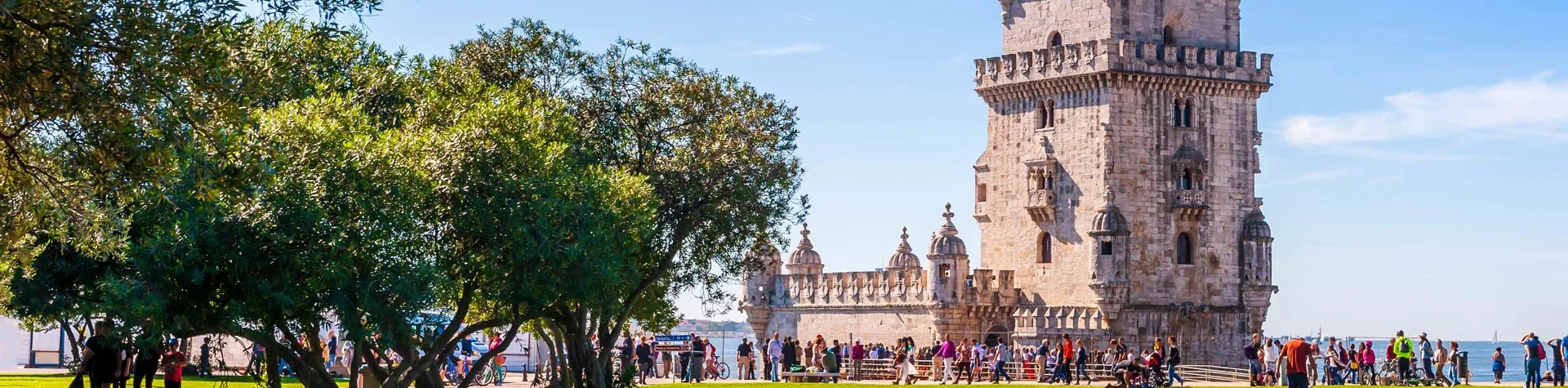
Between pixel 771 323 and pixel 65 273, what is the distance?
44.2 metres

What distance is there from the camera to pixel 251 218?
2542 centimetres

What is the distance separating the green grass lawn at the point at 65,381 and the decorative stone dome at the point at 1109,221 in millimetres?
24117

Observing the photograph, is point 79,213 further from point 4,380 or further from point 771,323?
point 771,323

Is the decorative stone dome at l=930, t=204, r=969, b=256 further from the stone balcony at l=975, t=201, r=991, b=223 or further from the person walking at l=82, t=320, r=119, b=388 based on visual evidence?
the person walking at l=82, t=320, r=119, b=388

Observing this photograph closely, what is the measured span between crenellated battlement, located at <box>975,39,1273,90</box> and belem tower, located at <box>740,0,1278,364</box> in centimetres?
5

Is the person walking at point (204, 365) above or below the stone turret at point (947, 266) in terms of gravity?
below

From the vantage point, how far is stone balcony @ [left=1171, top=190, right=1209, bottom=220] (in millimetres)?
59250

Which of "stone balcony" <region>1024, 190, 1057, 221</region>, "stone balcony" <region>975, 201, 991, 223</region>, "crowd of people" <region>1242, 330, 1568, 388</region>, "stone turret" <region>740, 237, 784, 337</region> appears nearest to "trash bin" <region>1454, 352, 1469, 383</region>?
"crowd of people" <region>1242, 330, 1568, 388</region>

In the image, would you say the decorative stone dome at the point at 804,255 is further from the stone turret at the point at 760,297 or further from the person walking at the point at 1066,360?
the person walking at the point at 1066,360

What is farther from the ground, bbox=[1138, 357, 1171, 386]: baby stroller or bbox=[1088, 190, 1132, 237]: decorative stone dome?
bbox=[1088, 190, 1132, 237]: decorative stone dome

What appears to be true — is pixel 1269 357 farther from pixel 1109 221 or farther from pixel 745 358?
pixel 745 358

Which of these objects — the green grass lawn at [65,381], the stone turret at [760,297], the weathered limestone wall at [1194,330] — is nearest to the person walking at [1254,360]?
the weathered limestone wall at [1194,330]

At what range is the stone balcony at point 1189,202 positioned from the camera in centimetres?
5925

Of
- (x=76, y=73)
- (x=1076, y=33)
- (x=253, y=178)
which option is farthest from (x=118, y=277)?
(x=1076, y=33)
